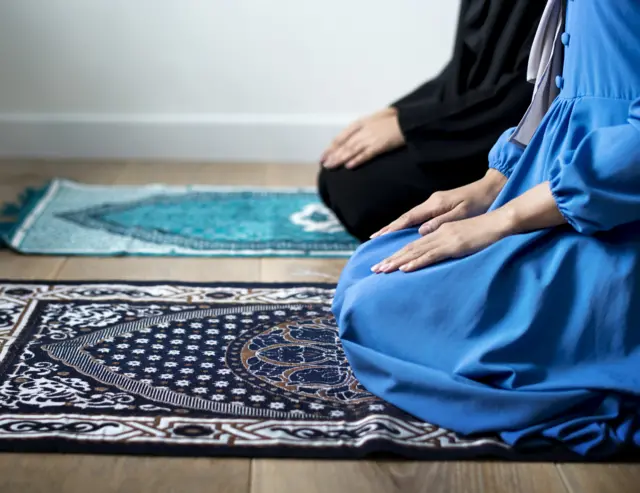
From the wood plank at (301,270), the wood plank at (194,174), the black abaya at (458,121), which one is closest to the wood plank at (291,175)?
the wood plank at (194,174)

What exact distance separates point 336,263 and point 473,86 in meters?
0.51

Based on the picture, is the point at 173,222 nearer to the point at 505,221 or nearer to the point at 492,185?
the point at 492,185

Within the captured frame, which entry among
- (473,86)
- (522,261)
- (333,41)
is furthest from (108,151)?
(522,261)

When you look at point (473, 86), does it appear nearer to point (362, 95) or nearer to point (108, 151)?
point (362, 95)

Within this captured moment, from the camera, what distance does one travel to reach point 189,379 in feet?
4.44

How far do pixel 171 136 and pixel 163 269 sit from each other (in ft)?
→ 3.77

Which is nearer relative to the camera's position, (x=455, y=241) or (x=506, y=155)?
(x=455, y=241)

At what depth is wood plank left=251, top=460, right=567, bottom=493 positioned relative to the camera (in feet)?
3.58

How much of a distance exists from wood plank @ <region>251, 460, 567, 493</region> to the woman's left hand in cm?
29

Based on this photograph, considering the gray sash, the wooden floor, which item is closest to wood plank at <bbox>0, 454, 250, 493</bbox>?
the wooden floor

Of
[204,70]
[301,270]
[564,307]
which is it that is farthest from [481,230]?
[204,70]

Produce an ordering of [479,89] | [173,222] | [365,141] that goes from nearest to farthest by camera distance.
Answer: [479,89], [365,141], [173,222]

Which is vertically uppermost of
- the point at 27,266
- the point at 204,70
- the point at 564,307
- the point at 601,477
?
the point at 204,70

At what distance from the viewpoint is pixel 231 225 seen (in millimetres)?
2262
